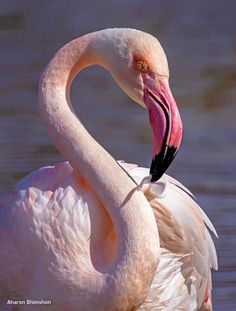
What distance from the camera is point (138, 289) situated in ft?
18.5

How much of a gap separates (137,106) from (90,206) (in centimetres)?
429

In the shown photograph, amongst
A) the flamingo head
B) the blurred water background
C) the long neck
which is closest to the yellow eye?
the flamingo head

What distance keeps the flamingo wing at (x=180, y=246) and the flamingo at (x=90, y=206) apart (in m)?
0.16

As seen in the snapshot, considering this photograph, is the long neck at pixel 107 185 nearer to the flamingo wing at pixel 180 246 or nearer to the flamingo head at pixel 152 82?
the flamingo head at pixel 152 82

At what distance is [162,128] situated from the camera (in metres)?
5.39

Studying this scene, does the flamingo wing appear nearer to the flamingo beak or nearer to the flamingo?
the flamingo

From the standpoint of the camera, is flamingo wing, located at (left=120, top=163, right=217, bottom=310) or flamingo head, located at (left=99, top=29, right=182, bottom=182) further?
flamingo wing, located at (left=120, top=163, right=217, bottom=310)

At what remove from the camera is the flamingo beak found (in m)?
5.37

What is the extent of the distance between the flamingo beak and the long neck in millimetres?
269

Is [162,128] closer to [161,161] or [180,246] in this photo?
[161,161]

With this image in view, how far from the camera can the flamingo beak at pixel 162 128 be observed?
5.37 metres

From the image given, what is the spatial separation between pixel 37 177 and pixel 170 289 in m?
0.98

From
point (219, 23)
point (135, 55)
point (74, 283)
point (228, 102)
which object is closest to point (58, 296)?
point (74, 283)

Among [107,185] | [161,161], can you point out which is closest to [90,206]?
[107,185]
